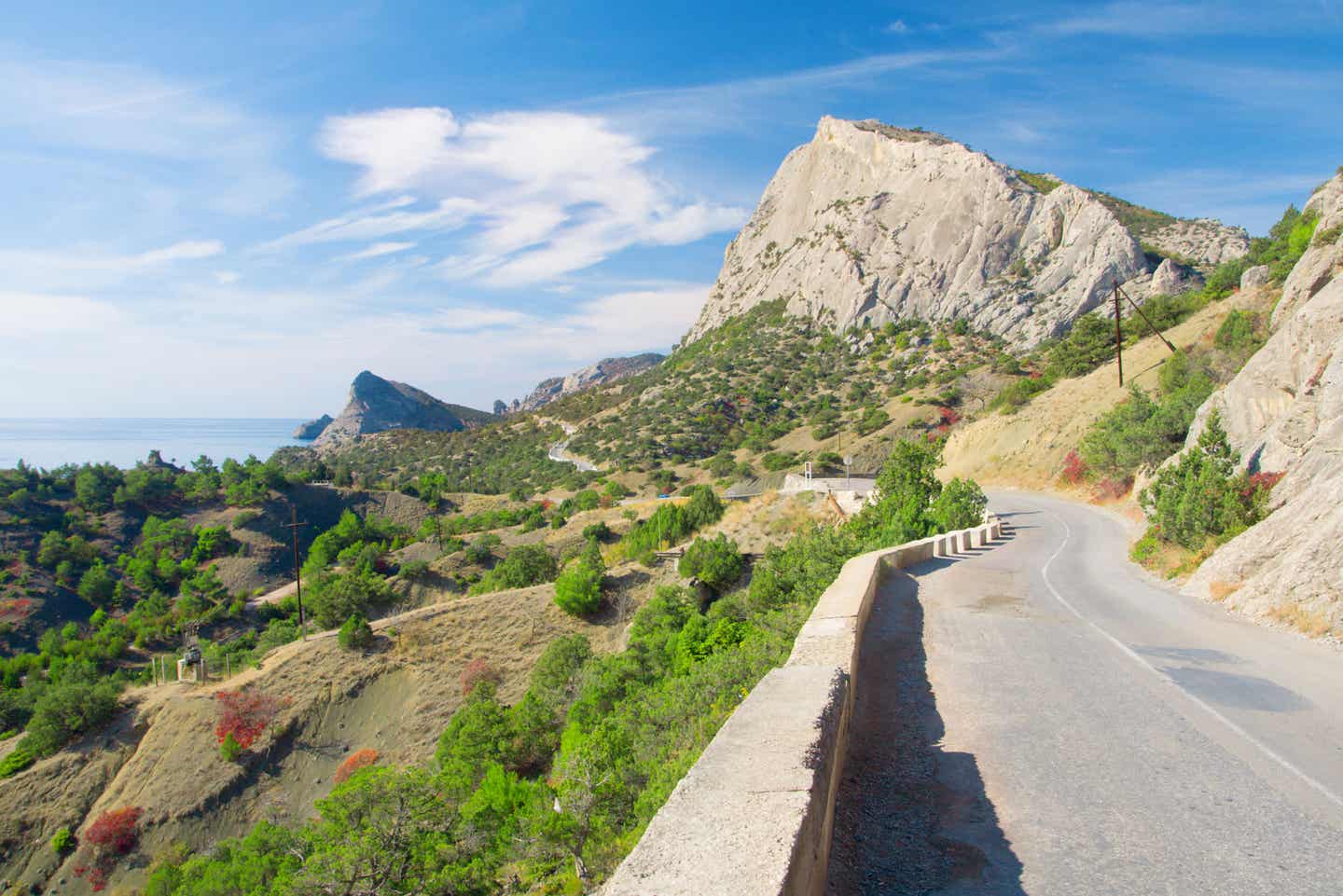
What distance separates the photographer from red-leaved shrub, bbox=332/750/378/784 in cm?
2500

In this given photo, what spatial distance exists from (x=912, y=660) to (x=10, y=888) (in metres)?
29.2

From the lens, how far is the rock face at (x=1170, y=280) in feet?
224

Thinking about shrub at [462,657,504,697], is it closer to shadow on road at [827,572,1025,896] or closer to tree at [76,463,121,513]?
shadow on road at [827,572,1025,896]

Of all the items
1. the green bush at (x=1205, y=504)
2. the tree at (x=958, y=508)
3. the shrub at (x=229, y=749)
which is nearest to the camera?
the green bush at (x=1205, y=504)

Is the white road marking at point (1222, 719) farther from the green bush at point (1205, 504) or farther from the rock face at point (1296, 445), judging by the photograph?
the green bush at point (1205, 504)

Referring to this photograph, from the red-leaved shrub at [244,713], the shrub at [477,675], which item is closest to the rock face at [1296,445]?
the shrub at [477,675]

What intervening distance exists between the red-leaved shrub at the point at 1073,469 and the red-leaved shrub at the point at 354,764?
33242 mm

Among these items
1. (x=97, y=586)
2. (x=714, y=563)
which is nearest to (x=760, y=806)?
(x=714, y=563)

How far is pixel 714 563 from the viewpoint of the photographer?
30.5 meters

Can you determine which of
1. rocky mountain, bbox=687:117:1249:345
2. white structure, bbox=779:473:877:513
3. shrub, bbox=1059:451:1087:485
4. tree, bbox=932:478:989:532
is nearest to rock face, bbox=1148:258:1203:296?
rocky mountain, bbox=687:117:1249:345

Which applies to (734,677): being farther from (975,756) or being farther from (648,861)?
(648,861)

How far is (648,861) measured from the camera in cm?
272

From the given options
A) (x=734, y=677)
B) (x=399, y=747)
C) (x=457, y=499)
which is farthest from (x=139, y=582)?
(x=734, y=677)

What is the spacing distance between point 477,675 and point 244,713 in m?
8.33
